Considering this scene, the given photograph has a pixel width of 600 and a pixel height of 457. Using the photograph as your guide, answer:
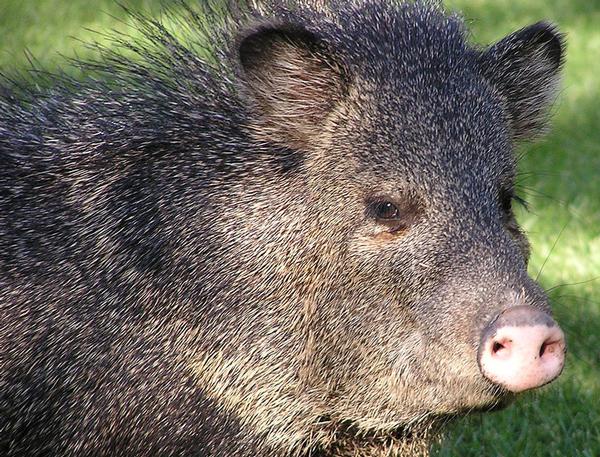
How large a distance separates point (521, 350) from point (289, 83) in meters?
1.42

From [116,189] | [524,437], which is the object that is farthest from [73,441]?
[524,437]

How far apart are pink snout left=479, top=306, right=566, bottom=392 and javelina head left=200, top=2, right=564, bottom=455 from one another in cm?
13

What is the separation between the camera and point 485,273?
12.8 ft

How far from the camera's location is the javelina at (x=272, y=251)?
4133 millimetres

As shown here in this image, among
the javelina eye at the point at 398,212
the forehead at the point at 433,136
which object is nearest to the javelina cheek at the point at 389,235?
the javelina eye at the point at 398,212

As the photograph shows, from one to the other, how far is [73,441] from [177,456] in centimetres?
40

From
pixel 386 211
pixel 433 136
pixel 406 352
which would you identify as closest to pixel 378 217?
pixel 386 211

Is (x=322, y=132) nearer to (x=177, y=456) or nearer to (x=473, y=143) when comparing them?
(x=473, y=143)

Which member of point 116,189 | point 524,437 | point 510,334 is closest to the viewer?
point 510,334

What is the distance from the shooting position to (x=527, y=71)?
15.9ft

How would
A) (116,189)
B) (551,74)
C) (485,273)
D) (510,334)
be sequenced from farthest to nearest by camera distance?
(551,74) < (116,189) < (485,273) < (510,334)

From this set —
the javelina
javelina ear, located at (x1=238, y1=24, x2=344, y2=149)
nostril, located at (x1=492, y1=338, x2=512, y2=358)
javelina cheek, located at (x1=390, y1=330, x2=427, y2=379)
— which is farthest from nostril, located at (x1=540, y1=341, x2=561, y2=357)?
javelina ear, located at (x1=238, y1=24, x2=344, y2=149)

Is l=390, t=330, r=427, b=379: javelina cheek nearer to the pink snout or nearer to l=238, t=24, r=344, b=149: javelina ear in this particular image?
the pink snout

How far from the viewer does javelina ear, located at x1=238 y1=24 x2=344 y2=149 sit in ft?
14.3
